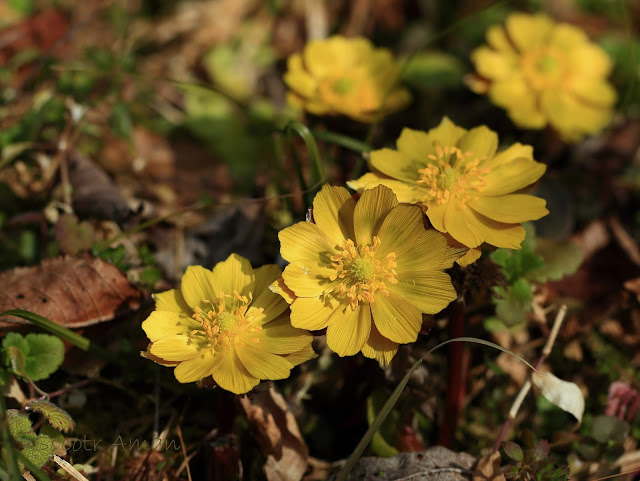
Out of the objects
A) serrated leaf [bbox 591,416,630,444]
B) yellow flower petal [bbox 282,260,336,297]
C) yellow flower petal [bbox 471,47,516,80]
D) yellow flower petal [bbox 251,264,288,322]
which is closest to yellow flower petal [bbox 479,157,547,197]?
yellow flower petal [bbox 282,260,336,297]

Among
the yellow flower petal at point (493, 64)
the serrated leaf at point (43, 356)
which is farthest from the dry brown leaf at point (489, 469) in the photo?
the yellow flower petal at point (493, 64)

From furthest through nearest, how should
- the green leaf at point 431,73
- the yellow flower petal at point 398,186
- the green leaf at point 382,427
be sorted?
the green leaf at point 431,73, the green leaf at point 382,427, the yellow flower petal at point 398,186

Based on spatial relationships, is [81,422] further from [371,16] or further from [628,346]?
[371,16]

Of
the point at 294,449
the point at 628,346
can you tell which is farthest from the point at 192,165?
the point at 628,346

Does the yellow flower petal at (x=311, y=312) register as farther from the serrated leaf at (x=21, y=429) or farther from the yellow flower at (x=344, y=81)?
the yellow flower at (x=344, y=81)

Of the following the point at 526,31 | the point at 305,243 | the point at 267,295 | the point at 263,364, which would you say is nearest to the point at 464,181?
the point at 305,243

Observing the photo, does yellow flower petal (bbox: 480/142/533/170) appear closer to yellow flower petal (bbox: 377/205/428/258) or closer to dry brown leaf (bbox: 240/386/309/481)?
yellow flower petal (bbox: 377/205/428/258)
